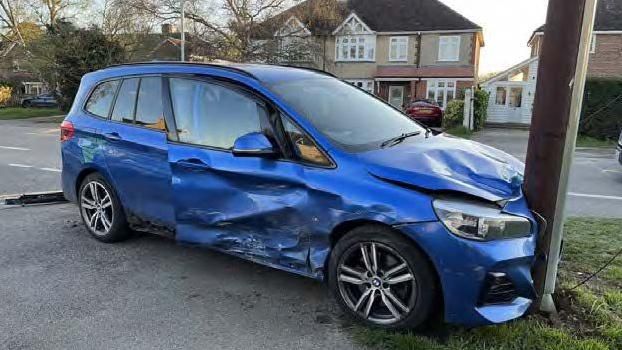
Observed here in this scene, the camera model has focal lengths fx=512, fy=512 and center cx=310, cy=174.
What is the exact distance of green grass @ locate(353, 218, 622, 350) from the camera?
312cm

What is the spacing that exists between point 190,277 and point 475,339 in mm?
2332

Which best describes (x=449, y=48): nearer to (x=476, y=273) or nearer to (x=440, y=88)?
(x=440, y=88)

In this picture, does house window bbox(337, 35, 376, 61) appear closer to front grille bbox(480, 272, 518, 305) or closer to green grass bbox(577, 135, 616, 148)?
green grass bbox(577, 135, 616, 148)

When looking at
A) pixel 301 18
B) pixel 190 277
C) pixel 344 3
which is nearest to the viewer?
pixel 190 277

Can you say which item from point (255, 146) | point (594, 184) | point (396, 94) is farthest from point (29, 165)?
point (396, 94)

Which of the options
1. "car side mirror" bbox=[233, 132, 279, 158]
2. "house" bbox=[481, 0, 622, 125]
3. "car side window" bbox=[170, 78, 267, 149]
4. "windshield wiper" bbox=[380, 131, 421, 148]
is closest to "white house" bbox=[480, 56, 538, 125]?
"house" bbox=[481, 0, 622, 125]

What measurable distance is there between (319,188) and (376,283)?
726mm

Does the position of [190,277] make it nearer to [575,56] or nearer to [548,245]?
[548,245]

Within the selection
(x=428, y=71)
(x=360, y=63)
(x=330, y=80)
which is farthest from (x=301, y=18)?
(x=330, y=80)

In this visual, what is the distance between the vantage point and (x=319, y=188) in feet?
11.3

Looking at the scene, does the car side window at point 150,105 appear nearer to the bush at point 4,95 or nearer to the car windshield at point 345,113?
the car windshield at point 345,113

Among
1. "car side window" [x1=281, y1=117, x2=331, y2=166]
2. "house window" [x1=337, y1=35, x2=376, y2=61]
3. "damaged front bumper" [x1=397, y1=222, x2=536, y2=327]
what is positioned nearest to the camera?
"damaged front bumper" [x1=397, y1=222, x2=536, y2=327]

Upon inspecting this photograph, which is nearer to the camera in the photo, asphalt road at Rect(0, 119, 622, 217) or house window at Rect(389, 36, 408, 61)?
asphalt road at Rect(0, 119, 622, 217)

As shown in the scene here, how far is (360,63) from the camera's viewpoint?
126 ft
